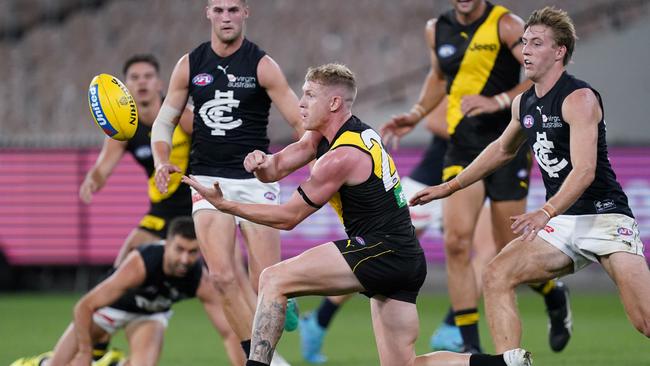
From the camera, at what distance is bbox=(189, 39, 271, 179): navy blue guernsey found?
7109 millimetres

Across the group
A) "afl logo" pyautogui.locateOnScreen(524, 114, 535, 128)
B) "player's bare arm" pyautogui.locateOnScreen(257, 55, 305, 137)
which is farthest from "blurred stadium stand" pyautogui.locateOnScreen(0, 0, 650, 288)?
"afl logo" pyautogui.locateOnScreen(524, 114, 535, 128)

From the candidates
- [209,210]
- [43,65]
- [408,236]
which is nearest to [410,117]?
[209,210]

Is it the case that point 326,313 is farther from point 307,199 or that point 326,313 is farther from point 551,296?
point 307,199

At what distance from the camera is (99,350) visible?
8117 mm

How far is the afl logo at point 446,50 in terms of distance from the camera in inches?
325

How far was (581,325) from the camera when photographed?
35.2 ft

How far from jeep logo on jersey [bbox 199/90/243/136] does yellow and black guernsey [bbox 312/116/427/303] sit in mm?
1366

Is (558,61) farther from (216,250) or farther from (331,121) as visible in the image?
(216,250)

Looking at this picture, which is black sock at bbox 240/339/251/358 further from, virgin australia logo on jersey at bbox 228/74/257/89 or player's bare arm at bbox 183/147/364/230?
virgin australia logo on jersey at bbox 228/74/257/89

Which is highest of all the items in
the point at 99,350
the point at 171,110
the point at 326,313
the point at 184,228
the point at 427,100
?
the point at 427,100

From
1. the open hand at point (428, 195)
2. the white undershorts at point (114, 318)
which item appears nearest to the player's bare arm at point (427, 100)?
the open hand at point (428, 195)

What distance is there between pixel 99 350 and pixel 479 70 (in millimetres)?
3386

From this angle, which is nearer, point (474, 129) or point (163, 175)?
point (163, 175)

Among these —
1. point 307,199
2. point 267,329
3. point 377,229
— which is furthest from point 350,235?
point 267,329
